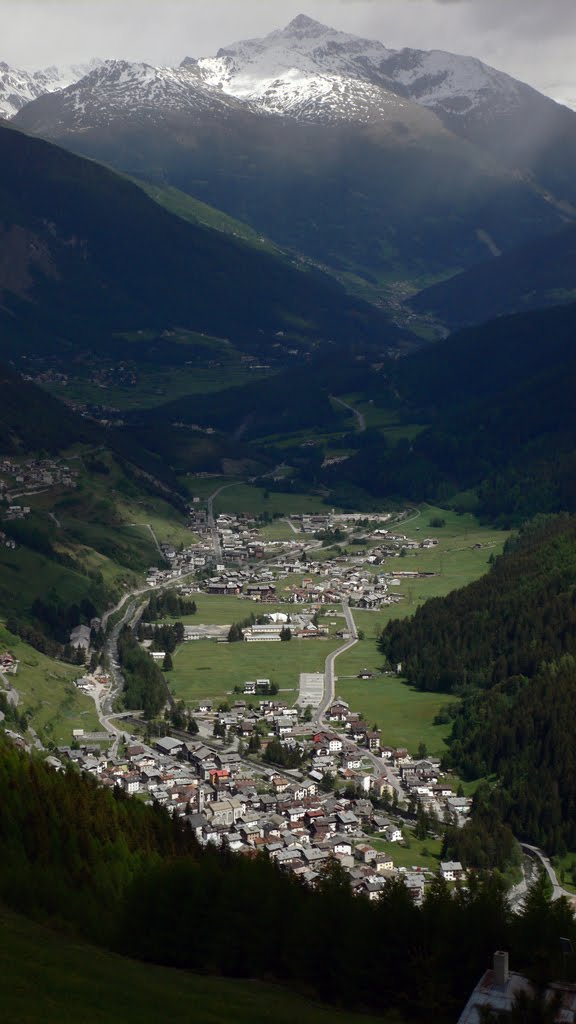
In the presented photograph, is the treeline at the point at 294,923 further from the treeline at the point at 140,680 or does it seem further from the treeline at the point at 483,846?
the treeline at the point at 140,680

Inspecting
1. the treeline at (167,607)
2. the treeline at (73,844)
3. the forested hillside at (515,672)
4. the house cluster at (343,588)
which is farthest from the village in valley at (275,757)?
the house cluster at (343,588)

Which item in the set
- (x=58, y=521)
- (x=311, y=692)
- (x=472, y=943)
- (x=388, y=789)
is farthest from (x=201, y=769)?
(x=58, y=521)

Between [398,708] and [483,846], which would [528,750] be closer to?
[398,708]

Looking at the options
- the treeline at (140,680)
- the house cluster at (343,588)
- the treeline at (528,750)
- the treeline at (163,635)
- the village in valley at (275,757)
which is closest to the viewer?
the village in valley at (275,757)

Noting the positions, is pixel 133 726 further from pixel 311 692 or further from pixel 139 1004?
pixel 139 1004

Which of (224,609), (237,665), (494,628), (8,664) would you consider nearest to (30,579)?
(224,609)
